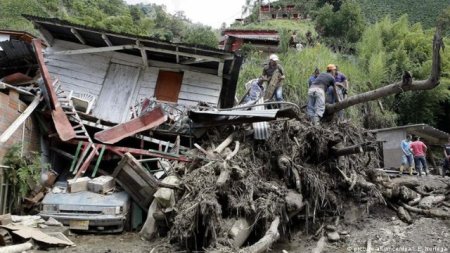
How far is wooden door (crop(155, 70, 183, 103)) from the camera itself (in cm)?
1217

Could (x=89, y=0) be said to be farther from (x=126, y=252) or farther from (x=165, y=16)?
(x=126, y=252)

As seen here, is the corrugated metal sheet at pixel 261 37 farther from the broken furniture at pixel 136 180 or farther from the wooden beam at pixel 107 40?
the broken furniture at pixel 136 180

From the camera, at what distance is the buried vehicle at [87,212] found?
7668 mm

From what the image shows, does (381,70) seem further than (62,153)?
Yes

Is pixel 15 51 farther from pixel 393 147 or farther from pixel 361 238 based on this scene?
pixel 393 147

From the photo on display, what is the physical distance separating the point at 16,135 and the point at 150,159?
307 centimetres

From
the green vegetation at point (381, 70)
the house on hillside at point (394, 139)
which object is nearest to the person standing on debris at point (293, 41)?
the green vegetation at point (381, 70)

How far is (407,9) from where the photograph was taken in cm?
4175

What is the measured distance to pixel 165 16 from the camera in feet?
144

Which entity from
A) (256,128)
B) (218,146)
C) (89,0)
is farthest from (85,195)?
(89,0)

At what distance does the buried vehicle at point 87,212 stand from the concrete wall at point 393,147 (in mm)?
13005

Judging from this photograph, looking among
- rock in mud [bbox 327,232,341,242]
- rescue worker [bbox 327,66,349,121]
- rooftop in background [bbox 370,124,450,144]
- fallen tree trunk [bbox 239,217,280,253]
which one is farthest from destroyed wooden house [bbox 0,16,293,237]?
rooftop in background [bbox 370,124,450,144]

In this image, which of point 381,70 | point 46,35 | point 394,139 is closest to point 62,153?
point 46,35

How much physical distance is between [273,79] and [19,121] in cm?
636
